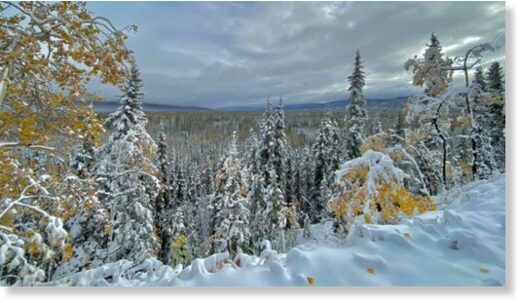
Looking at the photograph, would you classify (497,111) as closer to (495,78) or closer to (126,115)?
(495,78)

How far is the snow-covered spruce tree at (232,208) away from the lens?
34.1 ft

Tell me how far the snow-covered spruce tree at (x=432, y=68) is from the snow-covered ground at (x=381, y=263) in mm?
2046

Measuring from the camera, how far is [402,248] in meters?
2.50

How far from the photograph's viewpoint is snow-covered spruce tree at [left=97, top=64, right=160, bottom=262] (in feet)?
25.2

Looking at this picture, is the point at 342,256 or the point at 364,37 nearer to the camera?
the point at 342,256

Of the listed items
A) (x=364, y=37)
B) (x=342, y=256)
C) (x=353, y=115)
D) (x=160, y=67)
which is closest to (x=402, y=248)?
(x=342, y=256)

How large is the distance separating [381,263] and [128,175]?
715 centimetres

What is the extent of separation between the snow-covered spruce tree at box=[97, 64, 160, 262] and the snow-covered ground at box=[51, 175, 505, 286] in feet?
16.7

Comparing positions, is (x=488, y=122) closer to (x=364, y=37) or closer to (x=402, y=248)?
(x=364, y=37)

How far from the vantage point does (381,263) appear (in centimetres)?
238

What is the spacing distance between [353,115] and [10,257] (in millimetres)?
10745

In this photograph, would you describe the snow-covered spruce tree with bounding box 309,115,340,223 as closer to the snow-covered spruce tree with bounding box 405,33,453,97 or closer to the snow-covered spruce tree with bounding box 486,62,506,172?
the snow-covered spruce tree with bounding box 405,33,453,97

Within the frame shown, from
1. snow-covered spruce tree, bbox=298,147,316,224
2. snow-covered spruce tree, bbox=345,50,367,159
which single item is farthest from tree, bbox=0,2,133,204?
snow-covered spruce tree, bbox=298,147,316,224

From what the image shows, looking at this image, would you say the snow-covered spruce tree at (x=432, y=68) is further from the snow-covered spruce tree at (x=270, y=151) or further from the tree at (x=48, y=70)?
the snow-covered spruce tree at (x=270, y=151)
